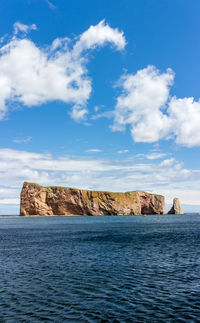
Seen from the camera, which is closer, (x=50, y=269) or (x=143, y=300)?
(x=143, y=300)

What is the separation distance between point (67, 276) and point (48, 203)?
17441 centimetres

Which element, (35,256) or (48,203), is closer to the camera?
(35,256)

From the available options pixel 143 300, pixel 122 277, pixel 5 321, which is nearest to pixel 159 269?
pixel 122 277

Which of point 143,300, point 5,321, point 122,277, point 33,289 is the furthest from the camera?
point 122,277

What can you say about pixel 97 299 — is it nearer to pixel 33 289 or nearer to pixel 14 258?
pixel 33 289

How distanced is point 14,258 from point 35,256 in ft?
9.77

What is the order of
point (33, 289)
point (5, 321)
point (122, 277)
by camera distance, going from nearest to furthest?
point (5, 321) < point (33, 289) < point (122, 277)

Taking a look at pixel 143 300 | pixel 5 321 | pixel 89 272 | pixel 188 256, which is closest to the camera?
pixel 5 321

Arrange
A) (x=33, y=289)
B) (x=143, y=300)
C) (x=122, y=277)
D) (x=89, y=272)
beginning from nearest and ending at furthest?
(x=143, y=300), (x=33, y=289), (x=122, y=277), (x=89, y=272)

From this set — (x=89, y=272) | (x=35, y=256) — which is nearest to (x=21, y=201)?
(x=35, y=256)

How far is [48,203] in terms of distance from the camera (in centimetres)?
19475

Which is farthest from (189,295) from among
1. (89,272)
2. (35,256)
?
(35,256)

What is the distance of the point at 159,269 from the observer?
1086 inches

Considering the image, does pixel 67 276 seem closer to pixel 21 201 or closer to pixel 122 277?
pixel 122 277
